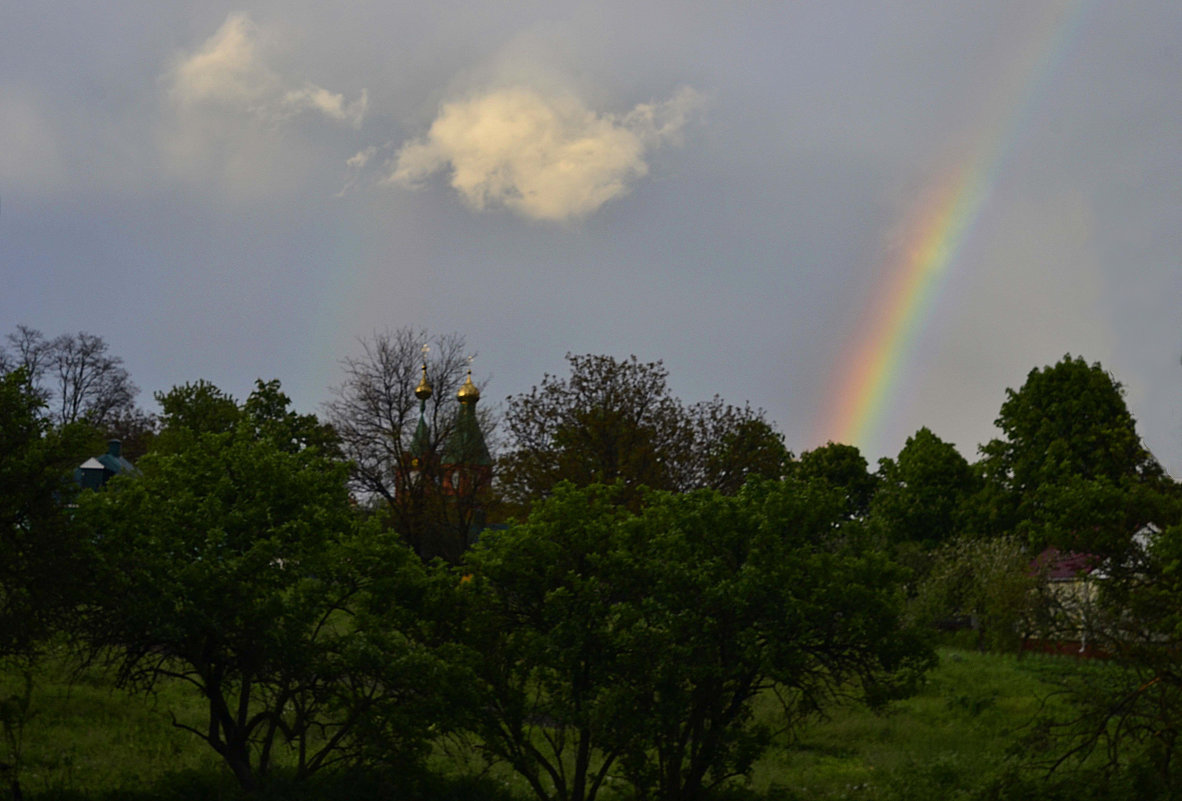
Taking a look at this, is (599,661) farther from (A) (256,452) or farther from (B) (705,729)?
(A) (256,452)

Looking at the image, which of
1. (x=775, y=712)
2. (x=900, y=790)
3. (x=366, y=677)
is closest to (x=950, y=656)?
(x=775, y=712)

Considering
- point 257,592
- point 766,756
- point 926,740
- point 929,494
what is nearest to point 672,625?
point 257,592

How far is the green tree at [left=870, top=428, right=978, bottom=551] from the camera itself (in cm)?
6869

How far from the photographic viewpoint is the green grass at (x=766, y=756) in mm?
21562

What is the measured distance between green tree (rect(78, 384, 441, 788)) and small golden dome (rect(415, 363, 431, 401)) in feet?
105

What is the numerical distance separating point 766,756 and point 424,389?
3174 cm

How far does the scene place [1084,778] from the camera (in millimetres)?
20891

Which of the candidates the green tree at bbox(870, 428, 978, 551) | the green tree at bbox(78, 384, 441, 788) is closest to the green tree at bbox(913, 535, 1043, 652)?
the green tree at bbox(870, 428, 978, 551)

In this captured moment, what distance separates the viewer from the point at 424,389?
5438cm

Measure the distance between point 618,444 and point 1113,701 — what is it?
33514mm

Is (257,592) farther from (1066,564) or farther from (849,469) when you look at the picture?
(849,469)

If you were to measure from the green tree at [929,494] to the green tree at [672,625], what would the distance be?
4861cm

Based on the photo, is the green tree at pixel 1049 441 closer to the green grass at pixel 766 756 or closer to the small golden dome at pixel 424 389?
the green grass at pixel 766 756

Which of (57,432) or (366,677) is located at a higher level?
(57,432)
